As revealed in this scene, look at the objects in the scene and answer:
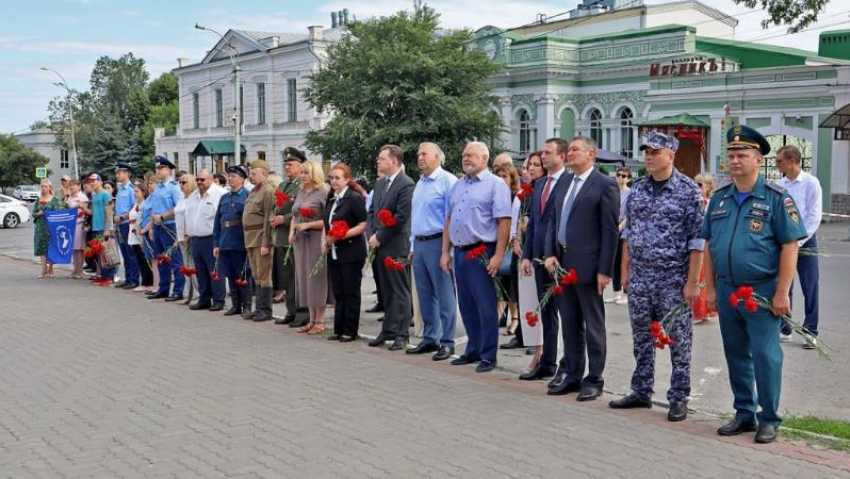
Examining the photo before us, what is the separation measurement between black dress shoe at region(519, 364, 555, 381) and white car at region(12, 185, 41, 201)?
78428mm

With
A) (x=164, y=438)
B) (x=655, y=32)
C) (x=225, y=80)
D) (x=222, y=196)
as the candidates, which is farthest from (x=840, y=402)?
(x=225, y=80)

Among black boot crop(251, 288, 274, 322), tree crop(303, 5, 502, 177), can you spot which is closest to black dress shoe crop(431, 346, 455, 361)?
black boot crop(251, 288, 274, 322)

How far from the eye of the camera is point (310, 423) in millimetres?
6910

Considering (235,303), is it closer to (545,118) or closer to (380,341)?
(380,341)

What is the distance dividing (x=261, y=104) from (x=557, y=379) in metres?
58.2

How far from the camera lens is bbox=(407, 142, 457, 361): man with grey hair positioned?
9.45 meters

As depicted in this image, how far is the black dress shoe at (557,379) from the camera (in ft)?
25.7

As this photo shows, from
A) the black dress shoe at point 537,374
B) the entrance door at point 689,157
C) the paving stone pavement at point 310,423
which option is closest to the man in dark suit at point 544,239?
the black dress shoe at point 537,374

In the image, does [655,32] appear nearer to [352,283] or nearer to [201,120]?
[352,283]

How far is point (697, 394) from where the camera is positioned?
7.79 meters

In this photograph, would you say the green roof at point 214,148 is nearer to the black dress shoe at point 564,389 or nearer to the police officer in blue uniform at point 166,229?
the police officer in blue uniform at point 166,229

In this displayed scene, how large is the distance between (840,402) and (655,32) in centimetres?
3521

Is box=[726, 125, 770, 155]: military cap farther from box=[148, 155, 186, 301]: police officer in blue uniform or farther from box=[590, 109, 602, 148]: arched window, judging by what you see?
box=[590, 109, 602, 148]: arched window

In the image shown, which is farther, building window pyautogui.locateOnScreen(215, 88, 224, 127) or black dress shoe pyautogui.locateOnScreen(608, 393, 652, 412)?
building window pyautogui.locateOnScreen(215, 88, 224, 127)
